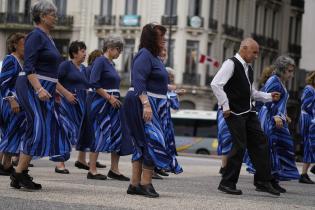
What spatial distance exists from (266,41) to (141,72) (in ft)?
194

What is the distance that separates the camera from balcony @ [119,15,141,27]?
2324 inches

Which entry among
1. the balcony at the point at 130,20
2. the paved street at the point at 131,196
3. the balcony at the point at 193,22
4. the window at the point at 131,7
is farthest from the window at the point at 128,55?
the paved street at the point at 131,196

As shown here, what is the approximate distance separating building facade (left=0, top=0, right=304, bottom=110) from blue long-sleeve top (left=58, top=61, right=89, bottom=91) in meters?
41.6

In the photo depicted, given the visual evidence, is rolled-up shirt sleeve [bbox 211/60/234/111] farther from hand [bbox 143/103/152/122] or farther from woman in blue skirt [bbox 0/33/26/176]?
woman in blue skirt [bbox 0/33/26/176]

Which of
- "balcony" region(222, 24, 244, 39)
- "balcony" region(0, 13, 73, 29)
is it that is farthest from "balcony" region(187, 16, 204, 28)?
"balcony" region(0, 13, 73, 29)

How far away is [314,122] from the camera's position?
15445 millimetres

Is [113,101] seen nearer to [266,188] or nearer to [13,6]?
[266,188]

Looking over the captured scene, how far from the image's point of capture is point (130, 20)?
59250 millimetres

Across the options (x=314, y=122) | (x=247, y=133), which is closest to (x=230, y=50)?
(x=314, y=122)

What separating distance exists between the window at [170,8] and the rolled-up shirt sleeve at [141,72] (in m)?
48.3

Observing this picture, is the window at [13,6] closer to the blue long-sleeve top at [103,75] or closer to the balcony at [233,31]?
the balcony at [233,31]

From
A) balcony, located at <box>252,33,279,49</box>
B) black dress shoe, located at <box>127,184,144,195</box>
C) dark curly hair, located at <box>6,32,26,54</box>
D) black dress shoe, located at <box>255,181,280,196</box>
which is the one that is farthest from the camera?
balcony, located at <box>252,33,279,49</box>

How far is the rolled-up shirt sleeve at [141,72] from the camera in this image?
393 inches

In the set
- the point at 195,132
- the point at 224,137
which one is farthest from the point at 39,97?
the point at 195,132
